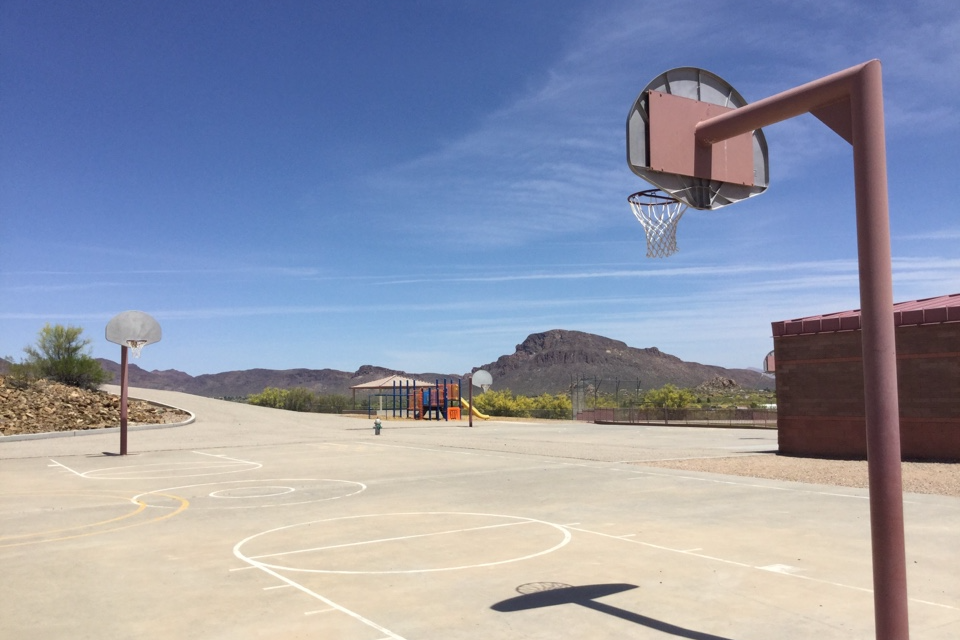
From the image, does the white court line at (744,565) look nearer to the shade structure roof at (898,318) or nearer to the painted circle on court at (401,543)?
the painted circle on court at (401,543)

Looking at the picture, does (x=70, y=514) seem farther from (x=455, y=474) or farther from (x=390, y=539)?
(x=455, y=474)

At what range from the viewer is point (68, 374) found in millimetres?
45219

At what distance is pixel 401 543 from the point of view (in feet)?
33.9

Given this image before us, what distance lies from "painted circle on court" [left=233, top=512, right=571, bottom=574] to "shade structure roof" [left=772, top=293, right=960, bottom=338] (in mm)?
13124

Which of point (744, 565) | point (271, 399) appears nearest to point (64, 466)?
point (744, 565)

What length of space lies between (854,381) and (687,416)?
31.7 metres

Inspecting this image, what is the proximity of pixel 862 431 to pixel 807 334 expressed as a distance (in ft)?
10.4

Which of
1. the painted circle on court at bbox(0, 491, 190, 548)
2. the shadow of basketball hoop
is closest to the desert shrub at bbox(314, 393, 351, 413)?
the painted circle on court at bbox(0, 491, 190, 548)

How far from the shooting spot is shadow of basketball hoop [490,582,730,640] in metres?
6.52

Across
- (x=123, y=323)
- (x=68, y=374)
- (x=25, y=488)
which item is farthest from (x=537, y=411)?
(x=25, y=488)

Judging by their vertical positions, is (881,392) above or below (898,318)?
below

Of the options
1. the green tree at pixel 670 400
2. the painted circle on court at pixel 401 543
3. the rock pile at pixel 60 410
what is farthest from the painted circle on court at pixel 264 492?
the green tree at pixel 670 400

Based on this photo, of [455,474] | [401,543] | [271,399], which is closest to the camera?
[401,543]

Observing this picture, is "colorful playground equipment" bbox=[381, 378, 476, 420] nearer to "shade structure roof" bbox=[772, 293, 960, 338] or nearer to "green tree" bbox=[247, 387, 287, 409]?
"green tree" bbox=[247, 387, 287, 409]
